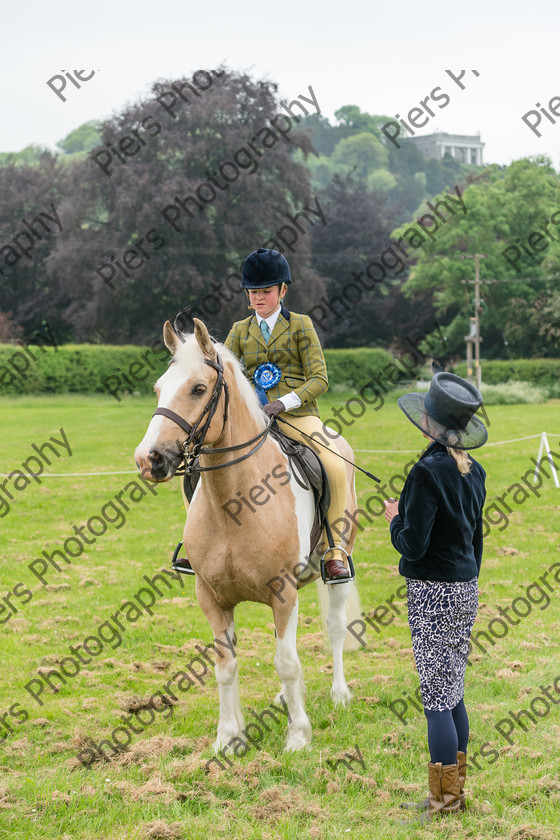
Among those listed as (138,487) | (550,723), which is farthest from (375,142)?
(550,723)

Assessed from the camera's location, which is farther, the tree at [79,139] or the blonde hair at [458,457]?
the tree at [79,139]

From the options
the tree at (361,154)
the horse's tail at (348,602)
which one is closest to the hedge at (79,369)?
the horse's tail at (348,602)

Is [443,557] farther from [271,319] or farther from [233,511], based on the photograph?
[271,319]

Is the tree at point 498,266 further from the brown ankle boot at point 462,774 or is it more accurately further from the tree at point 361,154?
the tree at point 361,154

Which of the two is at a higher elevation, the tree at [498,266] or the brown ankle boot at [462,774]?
the brown ankle boot at [462,774]

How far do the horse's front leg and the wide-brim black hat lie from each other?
1.83 meters

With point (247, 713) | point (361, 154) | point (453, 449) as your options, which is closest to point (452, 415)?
point (453, 449)

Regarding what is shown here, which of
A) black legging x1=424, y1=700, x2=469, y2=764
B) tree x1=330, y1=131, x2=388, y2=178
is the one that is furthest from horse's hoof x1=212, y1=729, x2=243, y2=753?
tree x1=330, y1=131, x2=388, y2=178

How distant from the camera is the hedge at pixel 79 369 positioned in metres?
29.0

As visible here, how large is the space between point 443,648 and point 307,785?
1.19 metres

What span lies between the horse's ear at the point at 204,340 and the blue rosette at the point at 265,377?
1.07 metres

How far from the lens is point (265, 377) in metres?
5.38

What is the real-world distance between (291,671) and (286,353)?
6.72ft

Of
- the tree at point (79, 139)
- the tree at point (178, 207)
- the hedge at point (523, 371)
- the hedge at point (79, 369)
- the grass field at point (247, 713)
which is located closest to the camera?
the grass field at point (247, 713)
